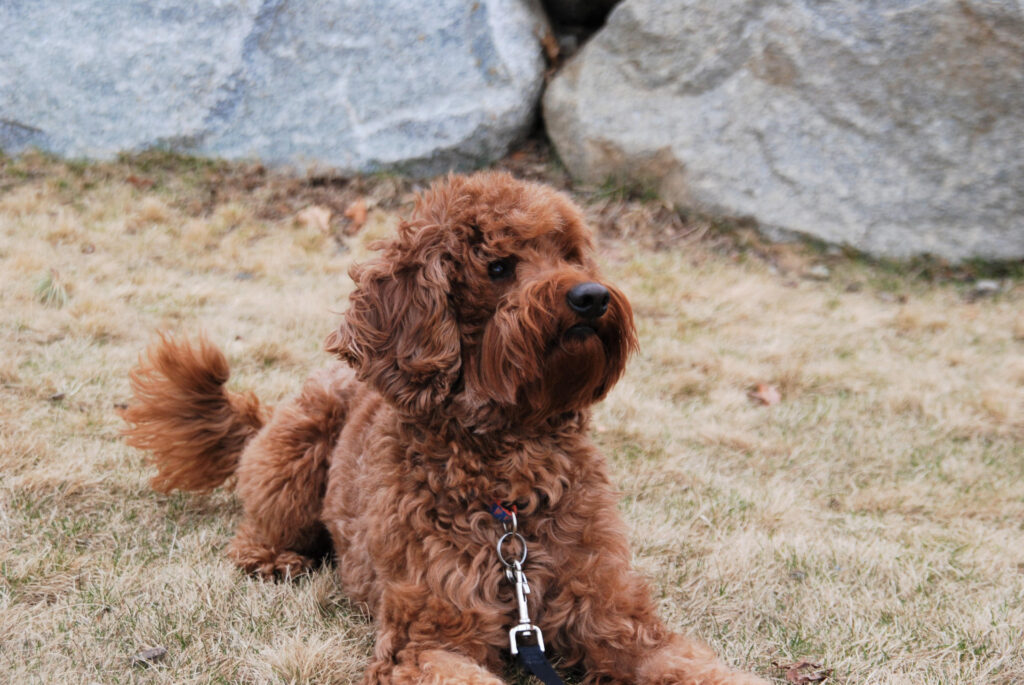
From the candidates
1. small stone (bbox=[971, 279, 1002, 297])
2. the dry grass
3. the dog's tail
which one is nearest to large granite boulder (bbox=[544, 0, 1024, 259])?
small stone (bbox=[971, 279, 1002, 297])

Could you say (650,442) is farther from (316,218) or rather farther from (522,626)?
(316,218)

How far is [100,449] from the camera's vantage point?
410 cm

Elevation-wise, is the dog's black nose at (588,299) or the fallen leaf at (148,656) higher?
the dog's black nose at (588,299)

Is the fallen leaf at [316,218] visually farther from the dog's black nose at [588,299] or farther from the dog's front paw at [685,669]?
the dog's front paw at [685,669]

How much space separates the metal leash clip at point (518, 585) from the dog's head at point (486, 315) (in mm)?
353

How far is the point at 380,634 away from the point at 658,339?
12.5 ft

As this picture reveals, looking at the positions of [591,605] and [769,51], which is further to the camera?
[769,51]

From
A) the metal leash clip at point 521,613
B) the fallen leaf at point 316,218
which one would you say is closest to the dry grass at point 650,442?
the fallen leaf at point 316,218

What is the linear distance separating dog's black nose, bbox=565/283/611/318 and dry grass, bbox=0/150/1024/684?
1299 millimetres

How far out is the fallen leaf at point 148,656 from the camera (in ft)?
9.14

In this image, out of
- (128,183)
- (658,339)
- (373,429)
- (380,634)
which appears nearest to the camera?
(380,634)

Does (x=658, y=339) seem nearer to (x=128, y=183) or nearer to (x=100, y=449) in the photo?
(x=100, y=449)

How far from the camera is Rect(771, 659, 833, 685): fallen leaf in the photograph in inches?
109

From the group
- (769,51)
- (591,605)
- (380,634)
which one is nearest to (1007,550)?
(591,605)
